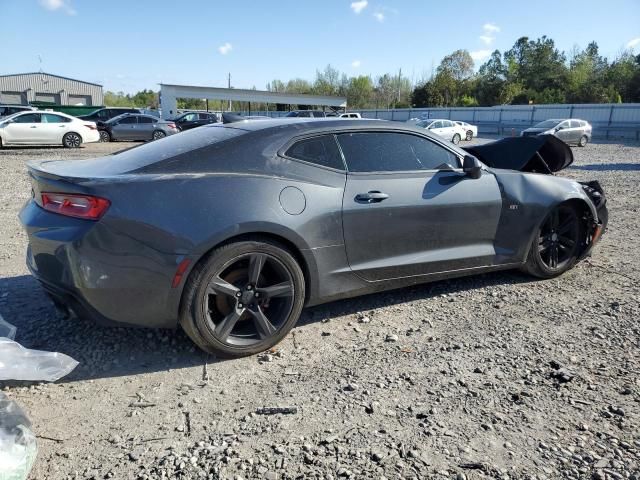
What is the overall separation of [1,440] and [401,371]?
206 cm

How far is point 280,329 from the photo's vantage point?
3127 mm

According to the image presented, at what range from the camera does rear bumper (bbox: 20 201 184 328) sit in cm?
263

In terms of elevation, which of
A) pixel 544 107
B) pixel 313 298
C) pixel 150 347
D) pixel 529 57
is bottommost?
pixel 150 347

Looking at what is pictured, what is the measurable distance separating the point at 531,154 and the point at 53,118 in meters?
18.3

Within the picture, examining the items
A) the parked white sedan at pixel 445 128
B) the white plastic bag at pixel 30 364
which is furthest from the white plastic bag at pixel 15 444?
the parked white sedan at pixel 445 128

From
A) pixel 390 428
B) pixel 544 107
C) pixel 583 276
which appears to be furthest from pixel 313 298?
pixel 544 107

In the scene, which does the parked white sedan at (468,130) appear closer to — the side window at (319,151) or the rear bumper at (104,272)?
the side window at (319,151)

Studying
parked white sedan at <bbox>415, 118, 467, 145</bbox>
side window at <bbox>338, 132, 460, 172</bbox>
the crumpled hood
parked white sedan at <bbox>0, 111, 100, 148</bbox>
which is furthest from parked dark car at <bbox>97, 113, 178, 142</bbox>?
side window at <bbox>338, 132, 460, 172</bbox>

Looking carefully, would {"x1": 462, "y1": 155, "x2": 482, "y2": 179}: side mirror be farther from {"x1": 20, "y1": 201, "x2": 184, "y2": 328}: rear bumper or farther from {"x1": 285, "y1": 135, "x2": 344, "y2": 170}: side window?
{"x1": 20, "y1": 201, "x2": 184, "y2": 328}: rear bumper

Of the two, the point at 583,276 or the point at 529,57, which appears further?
the point at 529,57

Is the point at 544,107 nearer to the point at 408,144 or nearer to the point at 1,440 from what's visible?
the point at 408,144

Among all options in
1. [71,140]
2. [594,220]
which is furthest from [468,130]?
[594,220]

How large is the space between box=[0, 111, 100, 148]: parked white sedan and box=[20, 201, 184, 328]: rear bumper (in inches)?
684

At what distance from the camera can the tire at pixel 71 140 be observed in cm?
1831
